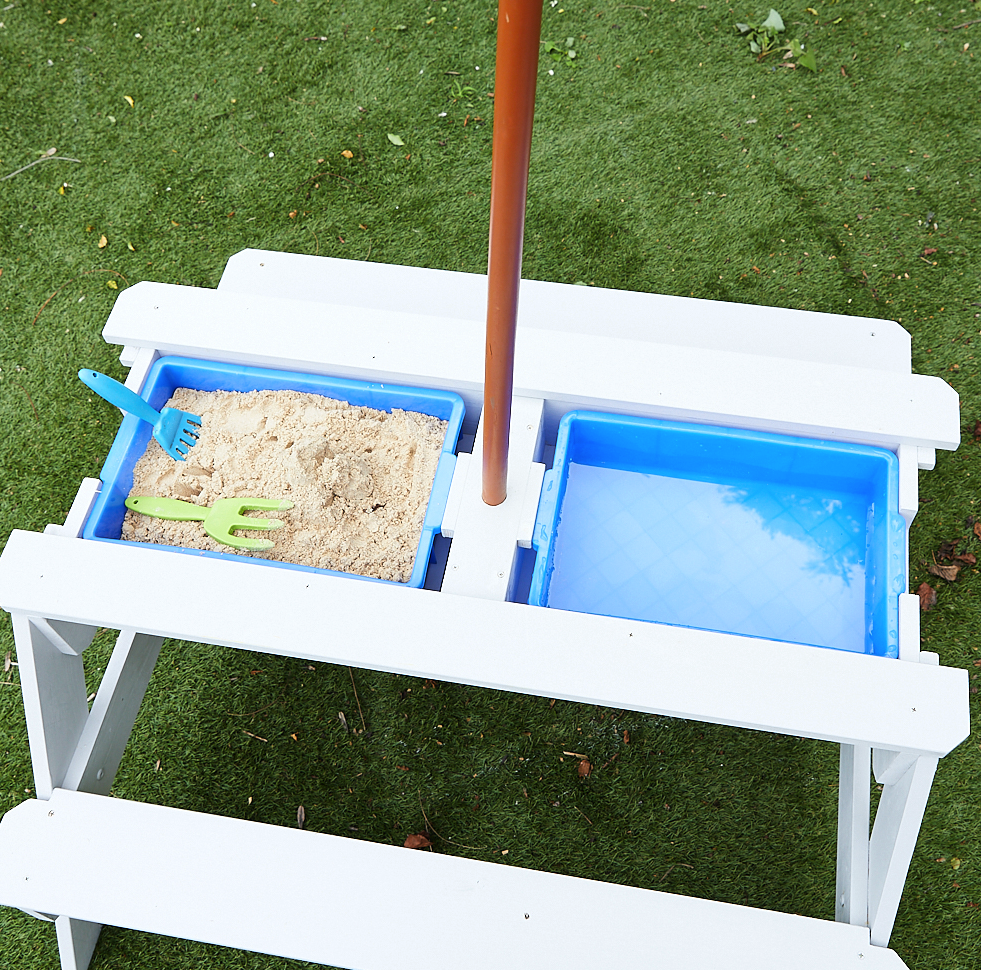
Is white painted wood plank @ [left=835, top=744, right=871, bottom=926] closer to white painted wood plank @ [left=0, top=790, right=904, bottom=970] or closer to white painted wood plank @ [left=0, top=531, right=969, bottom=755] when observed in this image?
white painted wood plank @ [left=0, top=790, right=904, bottom=970]

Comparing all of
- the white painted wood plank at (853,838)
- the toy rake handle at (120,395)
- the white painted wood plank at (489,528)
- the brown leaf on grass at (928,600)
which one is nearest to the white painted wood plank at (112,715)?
the toy rake handle at (120,395)

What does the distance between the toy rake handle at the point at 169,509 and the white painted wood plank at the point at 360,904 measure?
0.47 m

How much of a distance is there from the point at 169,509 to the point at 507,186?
88cm

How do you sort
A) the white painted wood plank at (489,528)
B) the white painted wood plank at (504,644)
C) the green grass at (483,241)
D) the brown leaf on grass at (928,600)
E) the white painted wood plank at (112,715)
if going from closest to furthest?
the white painted wood plank at (504,644) < the white painted wood plank at (489,528) < the white painted wood plank at (112,715) < the green grass at (483,241) < the brown leaf on grass at (928,600)

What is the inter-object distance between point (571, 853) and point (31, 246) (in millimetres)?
2166

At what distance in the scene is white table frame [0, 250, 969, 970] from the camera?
1216 millimetres

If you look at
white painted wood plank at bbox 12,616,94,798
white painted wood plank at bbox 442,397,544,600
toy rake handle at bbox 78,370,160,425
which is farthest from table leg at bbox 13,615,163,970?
white painted wood plank at bbox 442,397,544,600

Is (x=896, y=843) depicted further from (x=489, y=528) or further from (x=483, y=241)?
(x=483, y=241)

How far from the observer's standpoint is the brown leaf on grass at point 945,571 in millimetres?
2043

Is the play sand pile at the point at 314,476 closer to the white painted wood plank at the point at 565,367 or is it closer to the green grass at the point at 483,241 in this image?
the white painted wood plank at the point at 565,367

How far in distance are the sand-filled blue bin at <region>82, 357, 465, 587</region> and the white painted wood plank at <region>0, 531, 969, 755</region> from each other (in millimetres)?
77

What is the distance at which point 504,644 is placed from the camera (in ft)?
4.08

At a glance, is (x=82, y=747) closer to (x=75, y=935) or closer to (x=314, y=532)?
(x=75, y=935)

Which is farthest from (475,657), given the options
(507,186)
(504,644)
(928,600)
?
(928,600)
